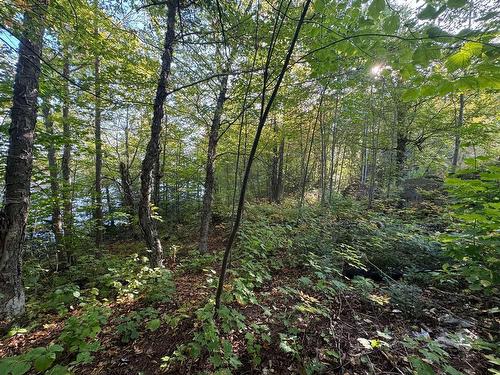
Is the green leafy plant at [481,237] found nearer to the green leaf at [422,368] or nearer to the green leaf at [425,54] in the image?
the green leaf at [422,368]

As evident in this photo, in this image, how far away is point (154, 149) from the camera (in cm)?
401


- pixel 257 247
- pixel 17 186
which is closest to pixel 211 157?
pixel 257 247

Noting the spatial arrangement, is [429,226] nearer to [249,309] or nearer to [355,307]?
[355,307]

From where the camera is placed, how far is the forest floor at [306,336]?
7.44 feet

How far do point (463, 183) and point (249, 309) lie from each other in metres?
3.07

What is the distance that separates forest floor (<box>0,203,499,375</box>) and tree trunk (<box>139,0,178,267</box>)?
101cm

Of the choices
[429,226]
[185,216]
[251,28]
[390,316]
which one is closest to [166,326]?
[390,316]

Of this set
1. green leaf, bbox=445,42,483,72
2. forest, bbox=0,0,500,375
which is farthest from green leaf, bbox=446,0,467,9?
green leaf, bbox=445,42,483,72

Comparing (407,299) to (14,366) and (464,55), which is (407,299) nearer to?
(464,55)

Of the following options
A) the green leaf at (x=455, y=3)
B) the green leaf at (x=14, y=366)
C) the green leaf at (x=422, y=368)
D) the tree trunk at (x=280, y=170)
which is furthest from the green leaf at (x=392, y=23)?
the tree trunk at (x=280, y=170)

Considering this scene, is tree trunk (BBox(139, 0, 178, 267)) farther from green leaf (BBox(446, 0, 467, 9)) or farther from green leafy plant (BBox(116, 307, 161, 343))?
green leaf (BBox(446, 0, 467, 9))

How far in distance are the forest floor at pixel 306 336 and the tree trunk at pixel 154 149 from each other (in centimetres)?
101

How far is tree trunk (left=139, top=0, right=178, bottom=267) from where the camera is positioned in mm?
3764

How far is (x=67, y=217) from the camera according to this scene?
6992 millimetres
